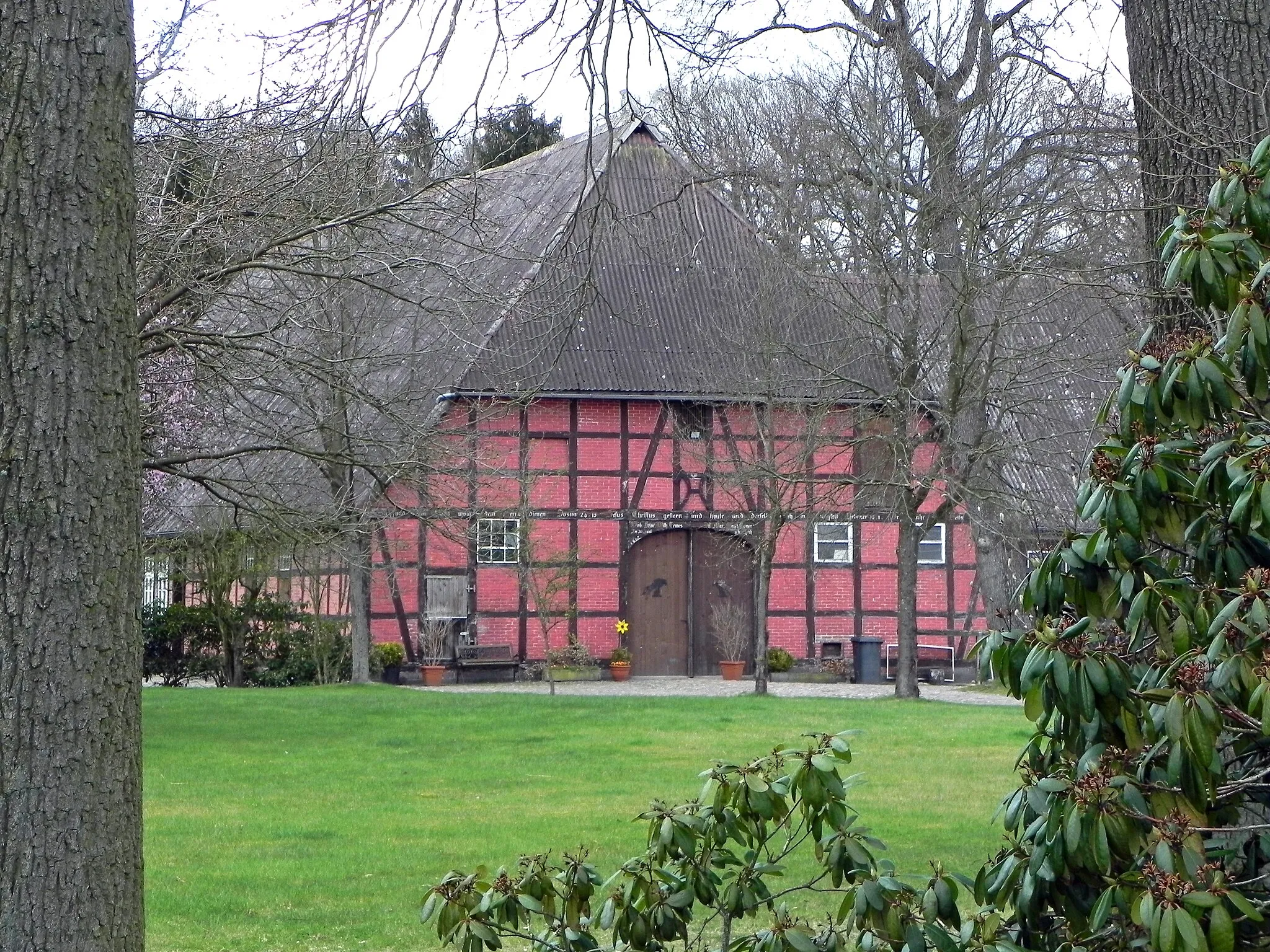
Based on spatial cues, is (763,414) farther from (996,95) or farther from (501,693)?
(996,95)

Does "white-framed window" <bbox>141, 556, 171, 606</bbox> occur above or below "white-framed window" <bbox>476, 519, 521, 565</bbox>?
below

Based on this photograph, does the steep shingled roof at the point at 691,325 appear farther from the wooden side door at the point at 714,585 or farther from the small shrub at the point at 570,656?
the small shrub at the point at 570,656

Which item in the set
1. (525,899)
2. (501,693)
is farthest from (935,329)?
(525,899)

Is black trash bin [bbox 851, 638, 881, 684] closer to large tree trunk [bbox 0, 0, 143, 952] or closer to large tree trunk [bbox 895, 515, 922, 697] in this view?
large tree trunk [bbox 895, 515, 922, 697]

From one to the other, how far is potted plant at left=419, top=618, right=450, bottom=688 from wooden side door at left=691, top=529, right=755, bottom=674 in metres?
4.43

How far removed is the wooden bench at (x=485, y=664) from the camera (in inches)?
967

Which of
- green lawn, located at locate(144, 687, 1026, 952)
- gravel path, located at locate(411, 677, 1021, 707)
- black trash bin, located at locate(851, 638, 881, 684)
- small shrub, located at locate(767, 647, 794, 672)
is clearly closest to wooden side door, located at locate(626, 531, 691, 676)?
gravel path, located at locate(411, 677, 1021, 707)

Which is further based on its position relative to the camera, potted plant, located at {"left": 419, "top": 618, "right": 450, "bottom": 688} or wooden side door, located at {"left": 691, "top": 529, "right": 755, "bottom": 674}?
wooden side door, located at {"left": 691, "top": 529, "right": 755, "bottom": 674}

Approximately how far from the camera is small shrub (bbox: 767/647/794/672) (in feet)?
83.5

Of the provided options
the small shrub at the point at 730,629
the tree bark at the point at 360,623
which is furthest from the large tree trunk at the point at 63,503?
the small shrub at the point at 730,629

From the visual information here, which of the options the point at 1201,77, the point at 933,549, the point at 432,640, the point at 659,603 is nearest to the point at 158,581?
the point at 432,640

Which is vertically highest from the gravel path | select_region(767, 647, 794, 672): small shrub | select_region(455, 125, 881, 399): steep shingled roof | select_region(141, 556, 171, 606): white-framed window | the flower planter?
select_region(455, 125, 881, 399): steep shingled roof

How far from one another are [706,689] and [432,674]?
173 inches

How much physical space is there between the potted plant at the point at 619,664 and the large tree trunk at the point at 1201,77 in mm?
20570
